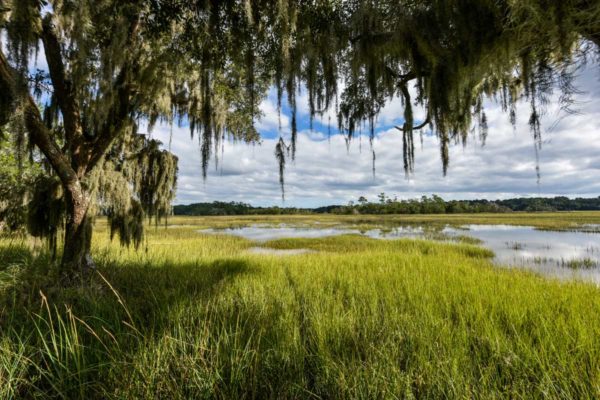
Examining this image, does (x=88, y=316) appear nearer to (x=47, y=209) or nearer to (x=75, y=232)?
(x=75, y=232)

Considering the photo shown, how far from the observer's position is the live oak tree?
8.98ft

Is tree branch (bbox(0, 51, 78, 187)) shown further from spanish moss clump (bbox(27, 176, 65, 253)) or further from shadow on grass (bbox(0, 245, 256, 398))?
shadow on grass (bbox(0, 245, 256, 398))

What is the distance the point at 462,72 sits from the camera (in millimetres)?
2865

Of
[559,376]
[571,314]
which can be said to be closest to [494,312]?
[571,314]

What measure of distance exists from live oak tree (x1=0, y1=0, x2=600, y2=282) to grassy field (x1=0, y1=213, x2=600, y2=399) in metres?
2.13

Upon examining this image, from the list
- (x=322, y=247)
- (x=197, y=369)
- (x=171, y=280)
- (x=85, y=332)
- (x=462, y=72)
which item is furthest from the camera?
(x=322, y=247)

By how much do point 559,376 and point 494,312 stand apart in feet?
5.80

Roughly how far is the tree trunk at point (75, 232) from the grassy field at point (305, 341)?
0.51 meters

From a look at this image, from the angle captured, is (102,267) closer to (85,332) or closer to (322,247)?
(85,332)

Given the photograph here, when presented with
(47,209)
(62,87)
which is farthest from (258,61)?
(47,209)

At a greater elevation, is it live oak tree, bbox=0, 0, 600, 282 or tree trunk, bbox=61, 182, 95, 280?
live oak tree, bbox=0, 0, 600, 282

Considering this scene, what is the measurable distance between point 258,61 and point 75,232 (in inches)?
191

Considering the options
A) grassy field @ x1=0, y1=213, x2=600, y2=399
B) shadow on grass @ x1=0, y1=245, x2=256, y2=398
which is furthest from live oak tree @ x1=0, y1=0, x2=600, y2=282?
grassy field @ x1=0, y1=213, x2=600, y2=399

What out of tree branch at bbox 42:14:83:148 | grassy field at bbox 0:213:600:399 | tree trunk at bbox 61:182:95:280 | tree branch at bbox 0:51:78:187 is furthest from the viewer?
tree trunk at bbox 61:182:95:280
